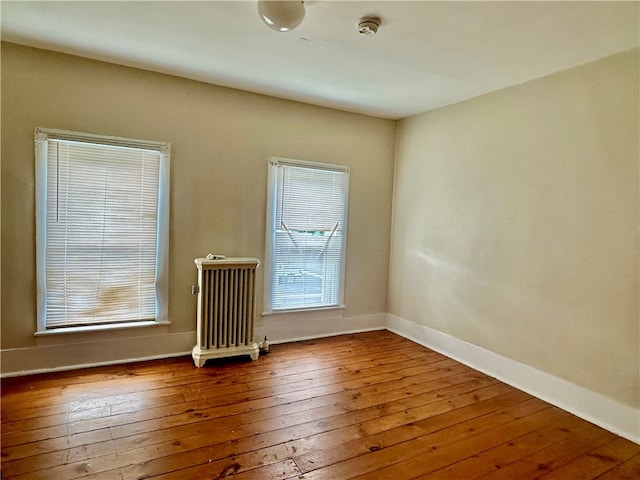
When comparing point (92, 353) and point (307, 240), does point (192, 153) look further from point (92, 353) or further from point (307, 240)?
point (92, 353)

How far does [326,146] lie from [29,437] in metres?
3.30

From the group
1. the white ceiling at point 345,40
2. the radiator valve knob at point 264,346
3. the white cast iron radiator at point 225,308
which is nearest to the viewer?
the white ceiling at point 345,40

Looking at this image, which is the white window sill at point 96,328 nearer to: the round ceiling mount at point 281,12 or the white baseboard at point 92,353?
the white baseboard at point 92,353

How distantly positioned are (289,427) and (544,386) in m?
2.00

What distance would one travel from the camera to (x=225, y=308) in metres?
3.26

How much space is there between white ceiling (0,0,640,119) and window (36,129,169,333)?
0.73 metres

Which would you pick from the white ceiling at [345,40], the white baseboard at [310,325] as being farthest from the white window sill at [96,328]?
the white ceiling at [345,40]

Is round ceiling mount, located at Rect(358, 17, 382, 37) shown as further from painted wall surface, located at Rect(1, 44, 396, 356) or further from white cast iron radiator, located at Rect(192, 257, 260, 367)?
white cast iron radiator, located at Rect(192, 257, 260, 367)

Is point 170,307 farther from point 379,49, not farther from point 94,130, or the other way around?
point 379,49

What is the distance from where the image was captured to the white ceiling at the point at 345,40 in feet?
6.72

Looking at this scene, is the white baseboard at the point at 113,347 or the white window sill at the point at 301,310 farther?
the white window sill at the point at 301,310

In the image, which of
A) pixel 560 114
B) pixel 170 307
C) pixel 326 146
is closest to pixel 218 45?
pixel 326 146

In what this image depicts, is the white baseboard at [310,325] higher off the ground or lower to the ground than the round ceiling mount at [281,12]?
lower

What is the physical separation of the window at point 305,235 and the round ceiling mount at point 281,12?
1.72 meters
